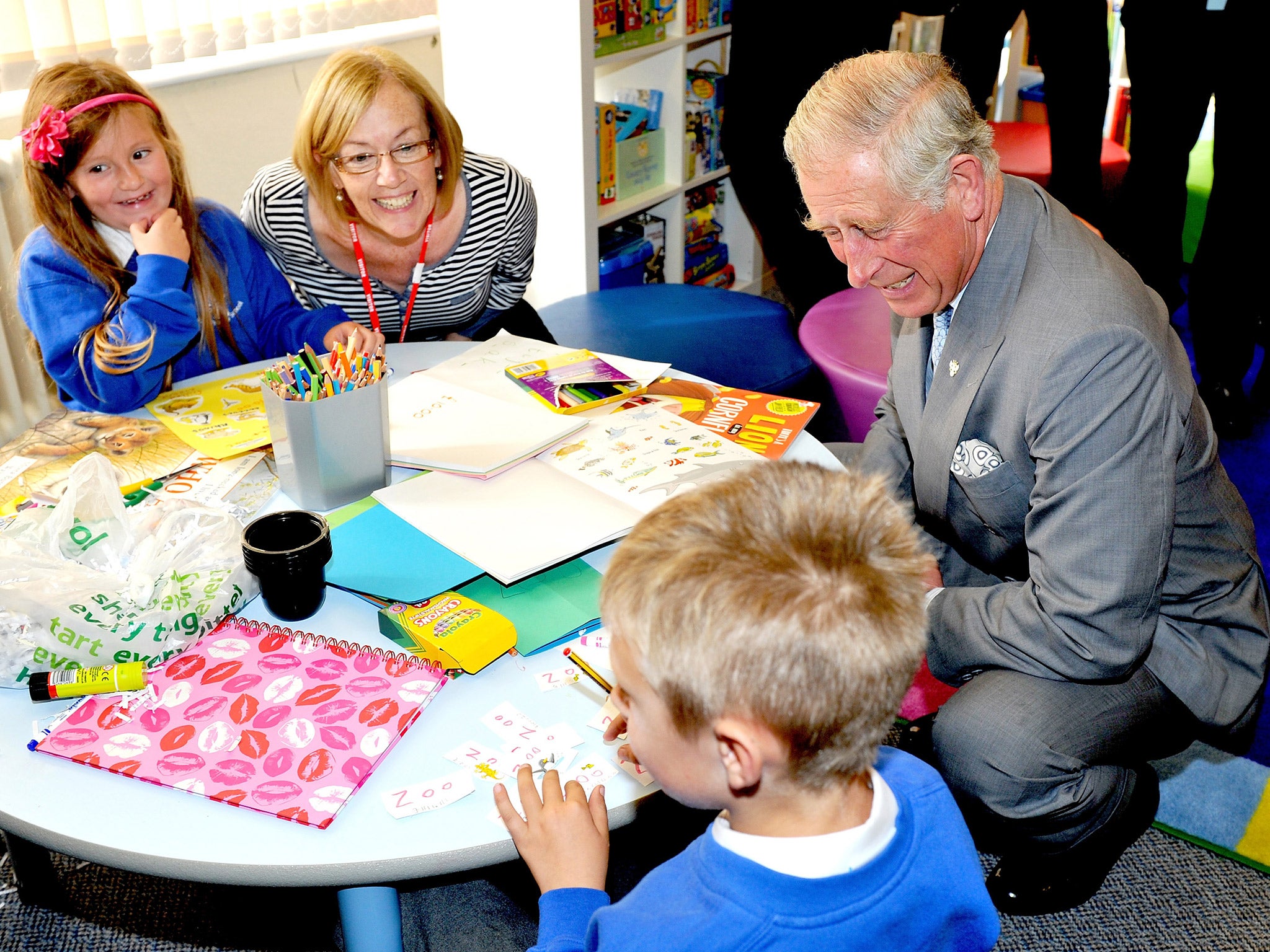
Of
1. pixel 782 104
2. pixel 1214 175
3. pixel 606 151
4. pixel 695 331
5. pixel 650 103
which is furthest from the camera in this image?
pixel 650 103

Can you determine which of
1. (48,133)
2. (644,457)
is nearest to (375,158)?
(48,133)

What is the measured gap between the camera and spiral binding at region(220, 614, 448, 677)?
3.37 ft

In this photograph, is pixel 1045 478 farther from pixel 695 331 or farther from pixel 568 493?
pixel 695 331

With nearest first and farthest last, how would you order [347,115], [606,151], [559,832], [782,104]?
[559,832], [347,115], [606,151], [782,104]

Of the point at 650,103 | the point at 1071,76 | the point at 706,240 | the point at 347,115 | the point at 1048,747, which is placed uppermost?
the point at 347,115

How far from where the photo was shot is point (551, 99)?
110 inches

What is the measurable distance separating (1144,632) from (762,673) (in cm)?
74

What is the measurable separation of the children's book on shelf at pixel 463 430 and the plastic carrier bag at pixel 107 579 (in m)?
0.30

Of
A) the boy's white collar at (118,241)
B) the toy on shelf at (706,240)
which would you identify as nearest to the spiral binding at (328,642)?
the boy's white collar at (118,241)

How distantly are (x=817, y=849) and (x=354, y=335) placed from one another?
3.95 ft

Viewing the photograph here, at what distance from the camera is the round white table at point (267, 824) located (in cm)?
83

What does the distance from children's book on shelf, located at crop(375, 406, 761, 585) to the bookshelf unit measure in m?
1.54

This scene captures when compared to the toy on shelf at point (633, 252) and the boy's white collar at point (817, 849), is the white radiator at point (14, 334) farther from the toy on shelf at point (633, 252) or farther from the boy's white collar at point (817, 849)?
the boy's white collar at point (817, 849)

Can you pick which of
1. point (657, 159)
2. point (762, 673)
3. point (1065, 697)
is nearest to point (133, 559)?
point (762, 673)
